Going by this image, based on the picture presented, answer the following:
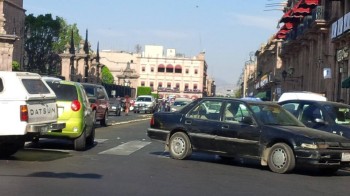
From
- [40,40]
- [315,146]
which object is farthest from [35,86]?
[40,40]

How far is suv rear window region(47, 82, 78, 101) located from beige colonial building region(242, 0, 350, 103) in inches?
724

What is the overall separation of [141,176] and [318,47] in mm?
34315

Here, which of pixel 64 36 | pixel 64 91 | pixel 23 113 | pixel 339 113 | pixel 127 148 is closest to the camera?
pixel 23 113

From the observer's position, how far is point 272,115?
13242 mm

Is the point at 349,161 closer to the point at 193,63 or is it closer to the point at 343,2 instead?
the point at 343,2

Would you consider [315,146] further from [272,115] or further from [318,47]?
[318,47]

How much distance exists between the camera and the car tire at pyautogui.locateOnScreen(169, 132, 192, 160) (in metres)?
13.7

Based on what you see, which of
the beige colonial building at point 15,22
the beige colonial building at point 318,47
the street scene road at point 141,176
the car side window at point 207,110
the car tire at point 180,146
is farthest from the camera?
the beige colonial building at point 15,22

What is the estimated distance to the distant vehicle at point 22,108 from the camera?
38.4ft

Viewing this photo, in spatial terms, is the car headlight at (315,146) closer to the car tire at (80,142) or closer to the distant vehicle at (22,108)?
the distant vehicle at (22,108)

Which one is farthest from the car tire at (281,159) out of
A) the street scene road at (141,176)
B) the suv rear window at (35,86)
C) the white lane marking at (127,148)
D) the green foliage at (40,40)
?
the green foliage at (40,40)

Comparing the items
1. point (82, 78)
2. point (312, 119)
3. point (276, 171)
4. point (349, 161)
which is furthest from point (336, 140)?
point (82, 78)

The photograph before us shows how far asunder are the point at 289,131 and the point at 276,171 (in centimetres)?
85

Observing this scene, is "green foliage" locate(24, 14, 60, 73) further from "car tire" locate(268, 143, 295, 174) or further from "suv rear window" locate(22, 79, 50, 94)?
"car tire" locate(268, 143, 295, 174)
